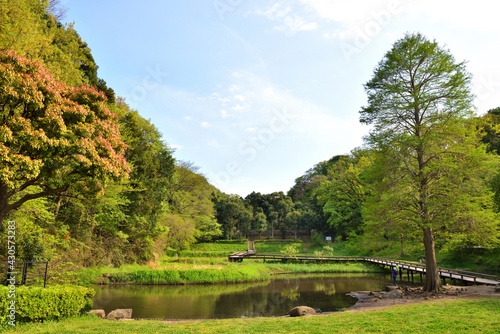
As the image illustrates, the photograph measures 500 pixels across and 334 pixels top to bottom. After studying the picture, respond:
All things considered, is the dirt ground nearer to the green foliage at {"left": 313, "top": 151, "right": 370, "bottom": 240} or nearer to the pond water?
the pond water

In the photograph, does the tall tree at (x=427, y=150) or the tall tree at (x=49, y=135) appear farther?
the tall tree at (x=427, y=150)

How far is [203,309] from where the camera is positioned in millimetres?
14586

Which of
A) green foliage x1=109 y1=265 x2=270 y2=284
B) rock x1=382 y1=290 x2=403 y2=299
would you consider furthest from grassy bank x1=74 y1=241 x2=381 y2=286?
rock x1=382 y1=290 x2=403 y2=299

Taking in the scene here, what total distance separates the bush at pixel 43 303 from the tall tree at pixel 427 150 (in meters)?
15.6

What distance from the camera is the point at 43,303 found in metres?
9.02

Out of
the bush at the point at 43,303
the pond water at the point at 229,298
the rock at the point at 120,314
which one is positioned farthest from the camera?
the pond water at the point at 229,298

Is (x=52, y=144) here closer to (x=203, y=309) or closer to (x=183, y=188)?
(x=203, y=309)

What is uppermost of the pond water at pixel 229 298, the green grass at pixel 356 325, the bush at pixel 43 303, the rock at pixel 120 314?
the bush at pixel 43 303

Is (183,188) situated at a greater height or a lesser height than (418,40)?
lesser

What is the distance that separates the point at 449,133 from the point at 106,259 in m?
27.6

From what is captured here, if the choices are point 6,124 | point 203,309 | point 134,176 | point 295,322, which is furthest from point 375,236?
point 134,176

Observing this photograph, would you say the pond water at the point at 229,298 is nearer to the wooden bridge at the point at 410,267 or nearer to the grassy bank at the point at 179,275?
the grassy bank at the point at 179,275

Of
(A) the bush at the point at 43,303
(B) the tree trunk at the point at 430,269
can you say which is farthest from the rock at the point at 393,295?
(A) the bush at the point at 43,303

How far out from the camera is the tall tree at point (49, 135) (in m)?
7.59
